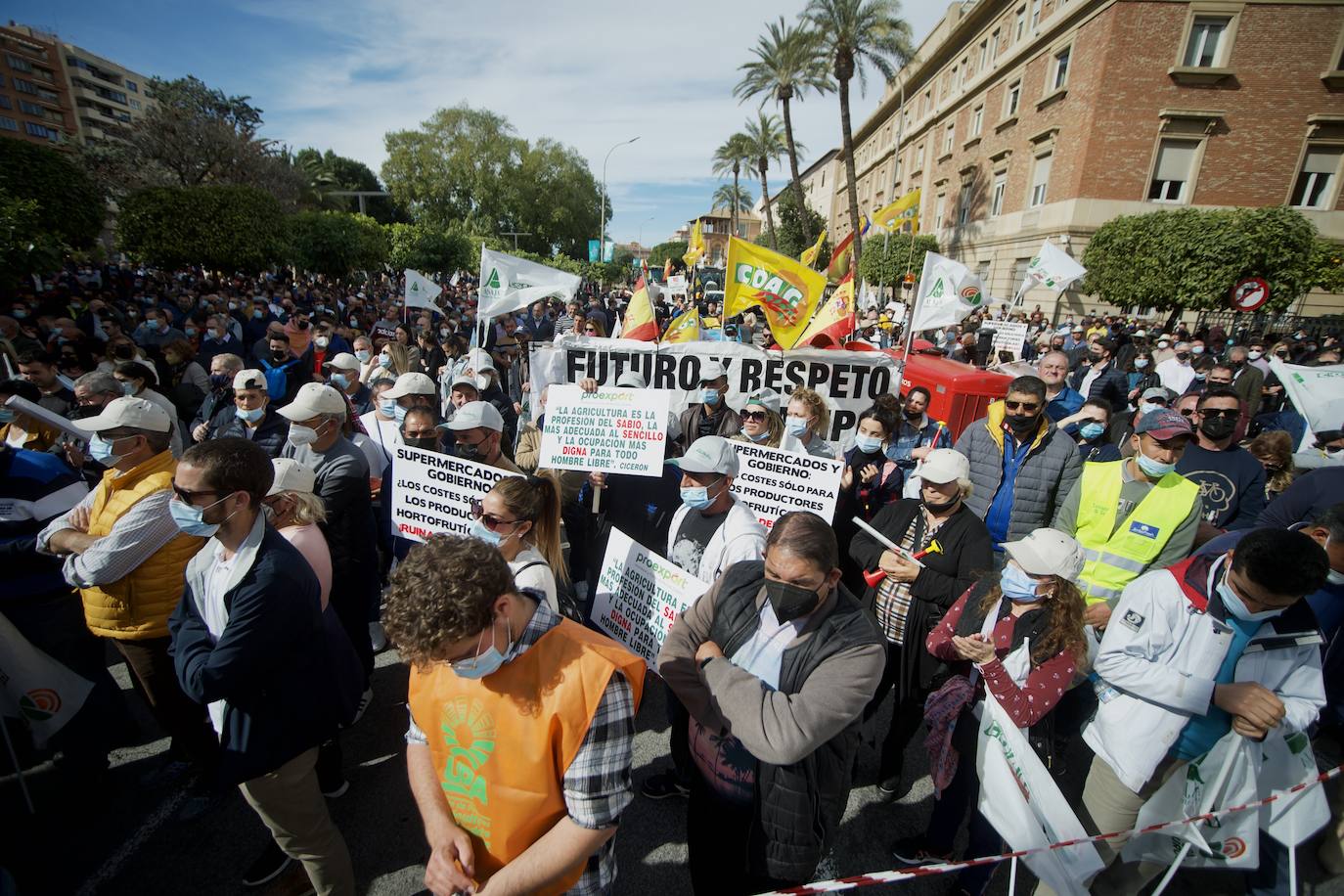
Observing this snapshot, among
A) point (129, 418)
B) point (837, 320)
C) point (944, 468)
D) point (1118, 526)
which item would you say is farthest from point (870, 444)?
point (129, 418)

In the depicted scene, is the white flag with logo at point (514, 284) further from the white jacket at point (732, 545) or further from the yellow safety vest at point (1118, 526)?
the yellow safety vest at point (1118, 526)

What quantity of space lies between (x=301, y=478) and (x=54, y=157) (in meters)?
27.4

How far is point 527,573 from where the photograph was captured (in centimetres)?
238

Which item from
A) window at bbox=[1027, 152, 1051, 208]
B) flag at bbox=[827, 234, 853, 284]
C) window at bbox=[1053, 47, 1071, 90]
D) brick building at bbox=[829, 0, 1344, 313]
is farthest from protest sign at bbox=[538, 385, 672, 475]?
window at bbox=[1053, 47, 1071, 90]

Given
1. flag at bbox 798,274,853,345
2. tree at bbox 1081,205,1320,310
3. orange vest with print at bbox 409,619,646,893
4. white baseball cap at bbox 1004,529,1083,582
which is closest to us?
orange vest with print at bbox 409,619,646,893

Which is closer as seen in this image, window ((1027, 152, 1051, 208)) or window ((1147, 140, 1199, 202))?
window ((1147, 140, 1199, 202))

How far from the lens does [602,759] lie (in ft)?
5.23

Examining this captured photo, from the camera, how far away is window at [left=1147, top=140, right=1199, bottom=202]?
72.8 ft

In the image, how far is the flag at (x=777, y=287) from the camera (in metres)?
6.42

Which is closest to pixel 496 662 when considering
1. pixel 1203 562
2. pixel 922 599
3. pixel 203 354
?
pixel 922 599

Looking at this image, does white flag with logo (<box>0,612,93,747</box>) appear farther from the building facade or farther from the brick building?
the building facade

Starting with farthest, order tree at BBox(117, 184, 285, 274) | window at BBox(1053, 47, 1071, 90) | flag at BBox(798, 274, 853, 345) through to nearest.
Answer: window at BBox(1053, 47, 1071, 90)
tree at BBox(117, 184, 285, 274)
flag at BBox(798, 274, 853, 345)

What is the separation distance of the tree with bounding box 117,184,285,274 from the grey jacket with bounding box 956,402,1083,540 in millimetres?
26024

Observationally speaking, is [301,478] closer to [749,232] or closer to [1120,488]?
[1120,488]
